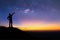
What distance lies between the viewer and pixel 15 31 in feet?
149

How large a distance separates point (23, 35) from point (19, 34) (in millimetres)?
987

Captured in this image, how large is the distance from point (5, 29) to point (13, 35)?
3039 millimetres

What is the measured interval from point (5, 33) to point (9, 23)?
8.51ft

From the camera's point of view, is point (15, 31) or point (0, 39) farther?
point (15, 31)

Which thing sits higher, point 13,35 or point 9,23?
point 9,23

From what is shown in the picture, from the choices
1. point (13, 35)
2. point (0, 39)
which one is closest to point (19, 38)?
point (13, 35)

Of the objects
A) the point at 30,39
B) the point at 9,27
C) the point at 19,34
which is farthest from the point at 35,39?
the point at 9,27

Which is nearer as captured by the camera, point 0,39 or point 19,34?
point 0,39

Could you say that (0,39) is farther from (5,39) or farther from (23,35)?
(23,35)

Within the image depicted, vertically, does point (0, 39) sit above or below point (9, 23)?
below

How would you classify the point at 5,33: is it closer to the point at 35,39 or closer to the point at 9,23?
the point at 9,23

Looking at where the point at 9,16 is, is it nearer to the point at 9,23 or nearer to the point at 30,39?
the point at 9,23

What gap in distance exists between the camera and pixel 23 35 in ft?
147

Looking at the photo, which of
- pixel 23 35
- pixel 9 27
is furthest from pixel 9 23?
pixel 23 35
